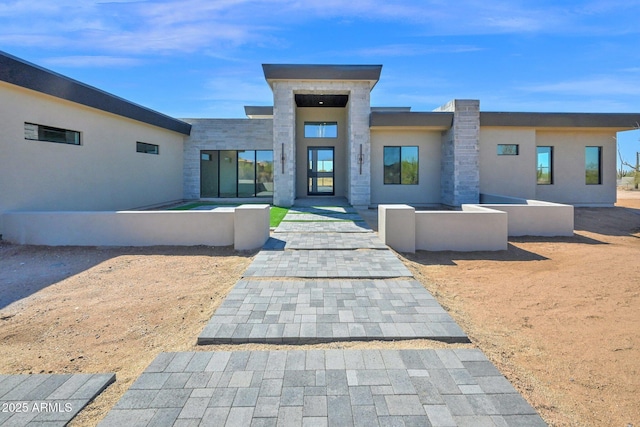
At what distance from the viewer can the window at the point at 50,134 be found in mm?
9008

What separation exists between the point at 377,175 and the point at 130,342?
1326cm

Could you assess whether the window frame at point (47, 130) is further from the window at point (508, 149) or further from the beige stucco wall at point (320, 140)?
the window at point (508, 149)

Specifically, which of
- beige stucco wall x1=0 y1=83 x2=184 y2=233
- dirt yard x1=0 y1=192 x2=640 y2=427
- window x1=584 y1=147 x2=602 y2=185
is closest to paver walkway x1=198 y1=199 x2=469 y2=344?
dirt yard x1=0 y1=192 x2=640 y2=427

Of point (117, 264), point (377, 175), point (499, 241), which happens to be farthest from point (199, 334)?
point (377, 175)

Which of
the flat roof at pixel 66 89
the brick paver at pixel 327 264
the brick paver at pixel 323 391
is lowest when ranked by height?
the brick paver at pixel 323 391

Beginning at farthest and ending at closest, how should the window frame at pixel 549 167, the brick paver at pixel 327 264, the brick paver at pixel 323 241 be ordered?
the window frame at pixel 549 167 < the brick paver at pixel 323 241 < the brick paver at pixel 327 264

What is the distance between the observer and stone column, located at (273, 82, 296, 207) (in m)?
14.4

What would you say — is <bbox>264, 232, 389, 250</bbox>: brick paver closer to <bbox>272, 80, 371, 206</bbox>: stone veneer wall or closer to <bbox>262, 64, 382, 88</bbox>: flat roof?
<bbox>272, 80, 371, 206</bbox>: stone veneer wall

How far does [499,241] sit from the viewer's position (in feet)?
27.1

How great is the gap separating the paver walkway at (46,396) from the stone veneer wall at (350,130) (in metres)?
12.1

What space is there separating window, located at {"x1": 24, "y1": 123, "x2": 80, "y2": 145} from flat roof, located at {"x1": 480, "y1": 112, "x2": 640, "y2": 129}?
1538 centimetres

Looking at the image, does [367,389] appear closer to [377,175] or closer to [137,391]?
[137,391]

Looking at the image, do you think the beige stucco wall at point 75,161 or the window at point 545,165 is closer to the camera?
the beige stucco wall at point 75,161

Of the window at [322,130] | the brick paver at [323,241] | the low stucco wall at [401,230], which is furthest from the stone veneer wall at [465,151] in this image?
the low stucco wall at [401,230]
